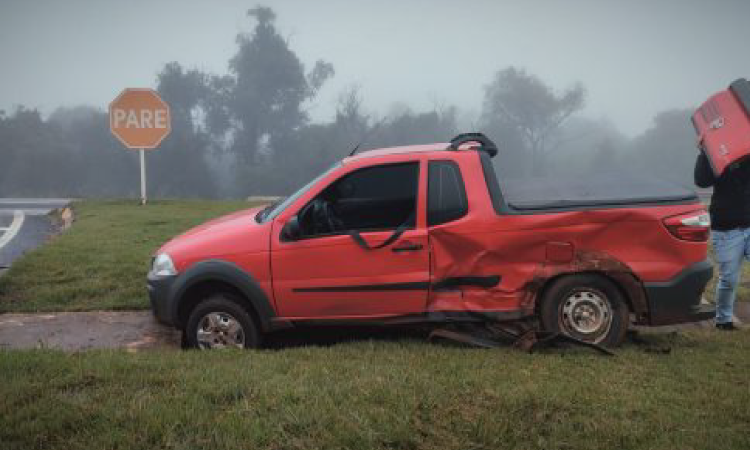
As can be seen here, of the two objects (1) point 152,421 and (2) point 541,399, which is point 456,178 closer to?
(2) point 541,399

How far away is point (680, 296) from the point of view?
478cm

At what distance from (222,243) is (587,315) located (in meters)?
3.00

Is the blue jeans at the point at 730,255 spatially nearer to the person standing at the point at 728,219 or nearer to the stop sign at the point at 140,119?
the person standing at the point at 728,219

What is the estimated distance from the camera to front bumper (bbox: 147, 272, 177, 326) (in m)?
5.18

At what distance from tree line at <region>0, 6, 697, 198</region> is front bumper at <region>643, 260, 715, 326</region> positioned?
45.8 metres

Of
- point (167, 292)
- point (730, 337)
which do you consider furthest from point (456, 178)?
point (730, 337)

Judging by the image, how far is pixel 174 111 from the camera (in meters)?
56.0

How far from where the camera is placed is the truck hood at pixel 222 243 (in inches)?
200

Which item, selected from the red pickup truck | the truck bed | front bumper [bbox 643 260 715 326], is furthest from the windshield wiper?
front bumper [bbox 643 260 715 326]

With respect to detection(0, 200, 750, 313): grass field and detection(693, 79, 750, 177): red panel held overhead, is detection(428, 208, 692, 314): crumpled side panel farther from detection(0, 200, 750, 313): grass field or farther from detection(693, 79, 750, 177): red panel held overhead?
detection(0, 200, 750, 313): grass field

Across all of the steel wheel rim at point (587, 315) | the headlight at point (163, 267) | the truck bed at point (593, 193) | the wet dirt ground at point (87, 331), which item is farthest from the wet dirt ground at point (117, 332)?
the truck bed at point (593, 193)

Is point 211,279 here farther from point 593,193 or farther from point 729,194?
point 729,194

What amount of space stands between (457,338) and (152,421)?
245 centimetres

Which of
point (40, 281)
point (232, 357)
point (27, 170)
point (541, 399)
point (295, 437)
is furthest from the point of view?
point (27, 170)
